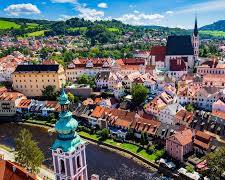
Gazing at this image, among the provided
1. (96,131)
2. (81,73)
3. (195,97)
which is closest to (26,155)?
(96,131)

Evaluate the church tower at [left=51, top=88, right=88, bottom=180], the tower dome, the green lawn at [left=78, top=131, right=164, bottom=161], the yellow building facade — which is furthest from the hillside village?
the tower dome

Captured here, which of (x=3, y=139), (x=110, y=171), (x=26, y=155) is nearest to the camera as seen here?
(x=26, y=155)

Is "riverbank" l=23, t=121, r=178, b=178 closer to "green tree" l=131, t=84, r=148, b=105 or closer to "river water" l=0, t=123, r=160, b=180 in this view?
"river water" l=0, t=123, r=160, b=180

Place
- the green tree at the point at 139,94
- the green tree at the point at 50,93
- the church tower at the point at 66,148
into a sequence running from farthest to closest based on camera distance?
1. the green tree at the point at 50,93
2. the green tree at the point at 139,94
3. the church tower at the point at 66,148

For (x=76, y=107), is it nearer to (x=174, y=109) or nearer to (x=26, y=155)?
(x=174, y=109)

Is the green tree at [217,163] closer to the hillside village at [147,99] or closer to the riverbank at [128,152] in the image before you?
the hillside village at [147,99]

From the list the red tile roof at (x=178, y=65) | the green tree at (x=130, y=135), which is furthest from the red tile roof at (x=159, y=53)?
the green tree at (x=130, y=135)

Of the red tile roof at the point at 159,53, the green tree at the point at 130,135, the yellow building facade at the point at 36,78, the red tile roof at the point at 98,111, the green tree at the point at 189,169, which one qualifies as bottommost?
the green tree at the point at 189,169
